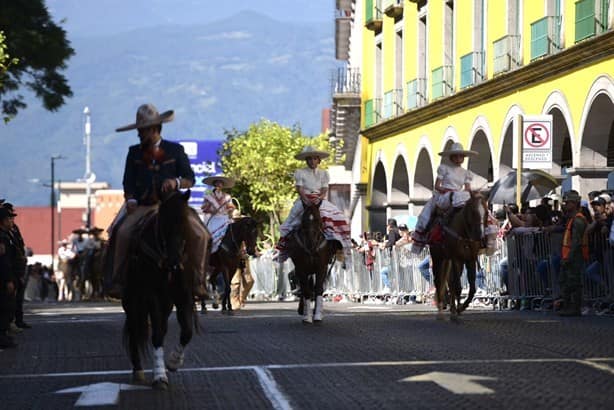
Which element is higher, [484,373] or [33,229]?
[33,229]

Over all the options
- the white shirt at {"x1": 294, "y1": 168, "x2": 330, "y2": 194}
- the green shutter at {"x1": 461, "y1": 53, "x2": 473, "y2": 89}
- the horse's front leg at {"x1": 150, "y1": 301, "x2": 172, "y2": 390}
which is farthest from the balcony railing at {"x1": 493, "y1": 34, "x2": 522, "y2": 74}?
the horse's front leg at {"x1": 150, "y1": 301, "x2": 172, "y2": 390}

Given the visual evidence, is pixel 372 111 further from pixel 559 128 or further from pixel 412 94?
pixel 559 128

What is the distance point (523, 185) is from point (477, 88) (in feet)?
31.4

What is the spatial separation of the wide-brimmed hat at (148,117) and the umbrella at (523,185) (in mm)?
18131

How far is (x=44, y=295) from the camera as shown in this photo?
7525 centimetres

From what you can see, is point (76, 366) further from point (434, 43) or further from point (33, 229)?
point (33, 229)

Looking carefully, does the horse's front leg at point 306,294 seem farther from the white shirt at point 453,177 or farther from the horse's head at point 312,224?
the white shirt at point 453,177

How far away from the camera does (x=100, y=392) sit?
479 inches

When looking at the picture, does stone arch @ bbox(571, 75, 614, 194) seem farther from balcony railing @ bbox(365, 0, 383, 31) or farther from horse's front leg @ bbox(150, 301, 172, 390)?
balcony railing @ bbox(365, 0, 383, 31)

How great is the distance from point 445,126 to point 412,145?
450 cm

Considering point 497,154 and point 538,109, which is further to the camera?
point 497,154

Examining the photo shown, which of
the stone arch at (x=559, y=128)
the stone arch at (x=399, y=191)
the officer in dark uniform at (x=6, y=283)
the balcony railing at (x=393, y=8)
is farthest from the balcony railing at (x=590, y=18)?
the stone arch at (x=399, y=191)

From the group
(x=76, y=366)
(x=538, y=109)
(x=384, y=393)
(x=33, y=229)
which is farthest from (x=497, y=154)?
(x=33, y=229)

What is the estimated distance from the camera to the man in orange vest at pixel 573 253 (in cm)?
2352
